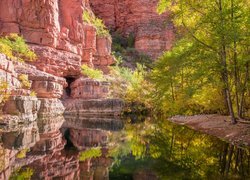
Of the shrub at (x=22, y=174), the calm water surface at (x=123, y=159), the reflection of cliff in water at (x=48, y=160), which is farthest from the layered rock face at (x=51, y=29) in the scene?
the shrub at (x=22, y=174)

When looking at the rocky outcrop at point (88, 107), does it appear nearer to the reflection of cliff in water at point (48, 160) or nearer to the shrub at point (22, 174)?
the reflection of cliff in water at point (48, 160)

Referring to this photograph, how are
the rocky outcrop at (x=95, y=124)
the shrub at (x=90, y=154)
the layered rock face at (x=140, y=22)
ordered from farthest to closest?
the layered rock face at (x=140, y=22)
the rocky outcrop at (x=95, y=124)
the shrub at (x=90, y=154)

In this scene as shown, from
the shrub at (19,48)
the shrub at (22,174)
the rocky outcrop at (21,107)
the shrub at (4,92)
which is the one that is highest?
the shrub at (19,48)

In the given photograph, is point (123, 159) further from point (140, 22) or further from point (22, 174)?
point (140, 22)

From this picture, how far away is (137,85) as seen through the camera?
33.7 meters

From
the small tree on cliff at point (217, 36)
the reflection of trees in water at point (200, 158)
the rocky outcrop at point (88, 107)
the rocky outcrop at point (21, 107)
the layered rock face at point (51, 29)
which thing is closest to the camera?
the reflection of trees in water at point (200, 158)

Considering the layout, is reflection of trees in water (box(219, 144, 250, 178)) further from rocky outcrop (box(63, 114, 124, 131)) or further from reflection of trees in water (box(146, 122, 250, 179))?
rocky outcrop (box(63, 114, 124, 131))

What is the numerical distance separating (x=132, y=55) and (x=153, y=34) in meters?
5.22

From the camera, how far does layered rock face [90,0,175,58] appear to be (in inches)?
2140

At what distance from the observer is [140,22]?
57.2m

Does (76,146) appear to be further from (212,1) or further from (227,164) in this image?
(212,1)

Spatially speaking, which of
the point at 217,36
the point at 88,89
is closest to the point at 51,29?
the point at 88,89

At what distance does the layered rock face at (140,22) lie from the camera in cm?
5434

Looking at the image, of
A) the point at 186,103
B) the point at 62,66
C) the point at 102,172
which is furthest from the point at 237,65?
the point at 62,66
